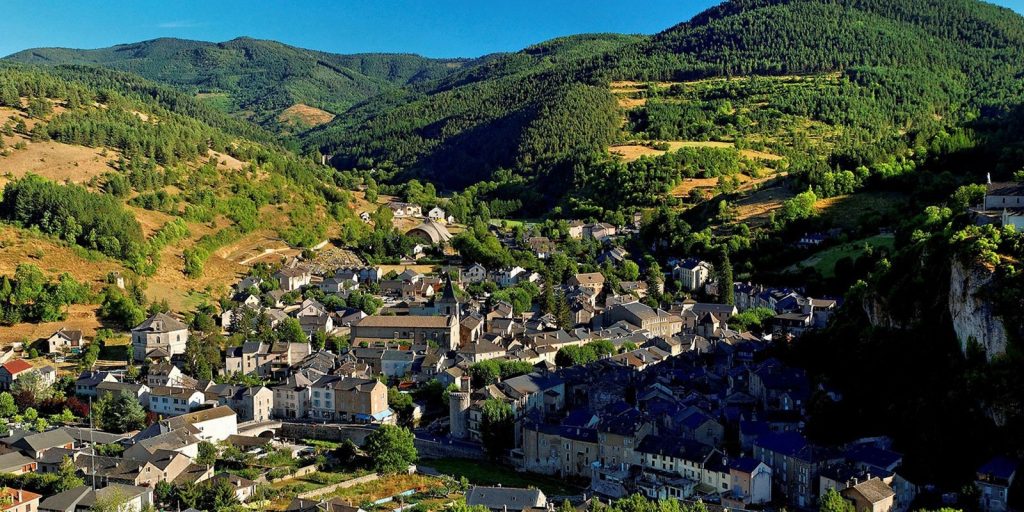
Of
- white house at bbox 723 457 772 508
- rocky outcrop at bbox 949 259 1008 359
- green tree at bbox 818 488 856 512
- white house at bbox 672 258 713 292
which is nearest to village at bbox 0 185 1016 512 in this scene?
white house at bbox 723 457 772 508

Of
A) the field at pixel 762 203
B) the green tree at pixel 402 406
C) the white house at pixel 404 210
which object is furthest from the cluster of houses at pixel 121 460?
the white house at pixel 404 210

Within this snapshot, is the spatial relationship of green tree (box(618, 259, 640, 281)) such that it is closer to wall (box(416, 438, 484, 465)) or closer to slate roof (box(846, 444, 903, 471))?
wall (box(416, 438, 484, 465))

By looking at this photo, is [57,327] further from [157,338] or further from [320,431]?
[320,431]

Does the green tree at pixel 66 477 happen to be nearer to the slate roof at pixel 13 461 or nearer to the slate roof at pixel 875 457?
the slate roof at pixel 13 461

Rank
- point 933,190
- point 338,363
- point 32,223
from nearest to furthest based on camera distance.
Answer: point 338,363 → point 32,223 → point 933,190

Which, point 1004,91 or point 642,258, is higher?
point 1004,91

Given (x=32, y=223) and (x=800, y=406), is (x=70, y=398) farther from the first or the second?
(x=800, y=406)

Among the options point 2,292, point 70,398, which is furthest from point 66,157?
point 70,398
